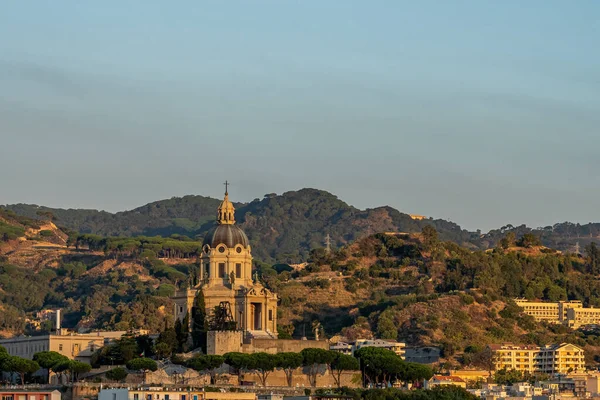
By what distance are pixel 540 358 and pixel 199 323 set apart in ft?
151

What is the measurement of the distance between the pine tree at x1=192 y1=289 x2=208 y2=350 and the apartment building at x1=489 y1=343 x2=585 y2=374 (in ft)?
123

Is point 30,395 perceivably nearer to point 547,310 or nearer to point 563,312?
point 547,310

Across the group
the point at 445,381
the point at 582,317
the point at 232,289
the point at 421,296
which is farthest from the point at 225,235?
the point at 582,317

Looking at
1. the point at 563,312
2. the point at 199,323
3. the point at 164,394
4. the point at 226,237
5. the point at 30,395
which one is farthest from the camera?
the point at 563,312

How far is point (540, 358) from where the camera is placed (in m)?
166

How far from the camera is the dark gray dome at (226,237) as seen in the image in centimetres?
13475

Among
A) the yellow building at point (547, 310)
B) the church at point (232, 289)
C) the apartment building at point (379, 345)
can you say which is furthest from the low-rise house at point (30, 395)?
the yellow building at point (547, 310)

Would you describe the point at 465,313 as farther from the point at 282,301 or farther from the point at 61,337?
the point at 61,337

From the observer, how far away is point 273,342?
418 ft

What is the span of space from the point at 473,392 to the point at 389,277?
2209 inches

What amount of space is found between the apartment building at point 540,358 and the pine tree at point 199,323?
37447 millimetres

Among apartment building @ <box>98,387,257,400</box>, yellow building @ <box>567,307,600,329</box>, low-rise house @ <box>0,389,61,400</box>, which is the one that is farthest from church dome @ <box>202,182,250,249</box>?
yellow building @ <box>567,307,600,329</box>

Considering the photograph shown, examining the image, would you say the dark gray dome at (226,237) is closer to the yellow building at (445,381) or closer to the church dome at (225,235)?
the church dome at (225,235)

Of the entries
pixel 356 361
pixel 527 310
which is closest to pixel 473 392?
pixel 356 361
